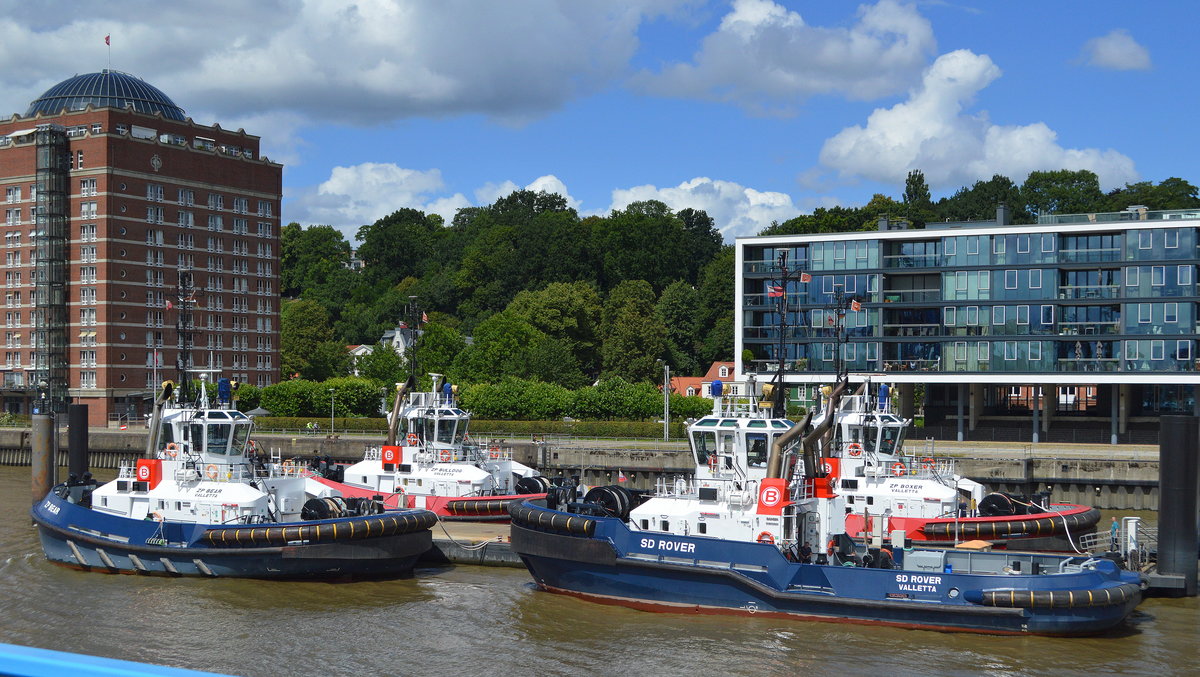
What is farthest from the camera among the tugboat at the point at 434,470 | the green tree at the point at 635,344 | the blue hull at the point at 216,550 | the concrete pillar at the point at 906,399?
the green tree at the point at 635,344

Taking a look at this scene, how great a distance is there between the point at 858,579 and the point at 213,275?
6212 centimetres

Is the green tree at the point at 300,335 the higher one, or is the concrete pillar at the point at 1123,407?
the green tree at the point at 300,335

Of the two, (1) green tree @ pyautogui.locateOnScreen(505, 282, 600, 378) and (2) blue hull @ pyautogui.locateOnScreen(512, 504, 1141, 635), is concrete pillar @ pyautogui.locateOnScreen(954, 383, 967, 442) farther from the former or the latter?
(1) green tree @ pyautogui.locateOnScreen(505, 282, 600, 378)

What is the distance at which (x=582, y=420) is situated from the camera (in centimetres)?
5972

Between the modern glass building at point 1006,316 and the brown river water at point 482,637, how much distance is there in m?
Result: 27.0

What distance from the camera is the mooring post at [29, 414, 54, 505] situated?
35.0m

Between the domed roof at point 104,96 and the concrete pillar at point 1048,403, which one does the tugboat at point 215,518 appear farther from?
the domed roof at point 104,96

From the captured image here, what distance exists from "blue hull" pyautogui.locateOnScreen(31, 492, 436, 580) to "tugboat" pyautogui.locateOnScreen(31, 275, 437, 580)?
22 mm

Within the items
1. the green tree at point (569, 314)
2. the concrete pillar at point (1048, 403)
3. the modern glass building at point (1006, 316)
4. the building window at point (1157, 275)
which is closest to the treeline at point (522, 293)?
the green tree at point (569, 314)

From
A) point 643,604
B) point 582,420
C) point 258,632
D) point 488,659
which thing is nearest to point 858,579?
point 643,604

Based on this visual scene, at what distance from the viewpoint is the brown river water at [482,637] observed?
60.8 ft

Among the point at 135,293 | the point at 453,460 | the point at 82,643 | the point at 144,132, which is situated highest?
the point at 144,132

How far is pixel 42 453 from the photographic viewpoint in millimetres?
35188

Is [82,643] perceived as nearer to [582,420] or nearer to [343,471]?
[343,471]
